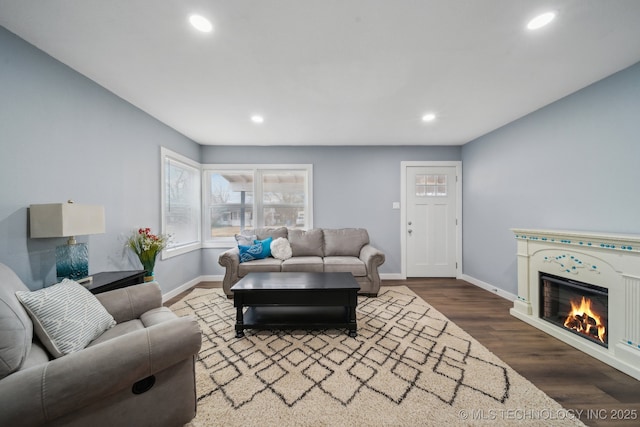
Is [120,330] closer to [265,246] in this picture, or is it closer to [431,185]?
[265,246]

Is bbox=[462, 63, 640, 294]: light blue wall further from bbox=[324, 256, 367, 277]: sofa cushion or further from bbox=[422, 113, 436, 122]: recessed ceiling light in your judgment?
bbox=[324, 256, 367, 277]: sofa cushion

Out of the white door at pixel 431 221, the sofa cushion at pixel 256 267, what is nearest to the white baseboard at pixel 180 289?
the sofa cushion at pixel 256 267

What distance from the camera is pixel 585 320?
217cm

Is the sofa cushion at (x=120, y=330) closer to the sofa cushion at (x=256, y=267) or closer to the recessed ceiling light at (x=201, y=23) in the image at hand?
the sofa cushion at (x=256, y=267)

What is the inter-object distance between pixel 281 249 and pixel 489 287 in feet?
10.8

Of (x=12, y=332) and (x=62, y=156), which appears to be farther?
(x=62, y=156)

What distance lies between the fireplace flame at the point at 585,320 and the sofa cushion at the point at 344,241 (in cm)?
245

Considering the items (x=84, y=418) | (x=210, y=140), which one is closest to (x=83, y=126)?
(x=210, y=140)

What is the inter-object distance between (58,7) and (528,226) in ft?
15.7

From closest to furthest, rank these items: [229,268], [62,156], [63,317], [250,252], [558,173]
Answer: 1. [63,317]
2. [62,156]
3. [558,173]
4. [229,268]
5. [250,252]

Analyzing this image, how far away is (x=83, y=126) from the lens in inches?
85.5

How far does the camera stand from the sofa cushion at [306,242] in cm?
390

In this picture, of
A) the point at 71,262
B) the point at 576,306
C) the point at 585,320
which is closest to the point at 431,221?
the point at 576,306

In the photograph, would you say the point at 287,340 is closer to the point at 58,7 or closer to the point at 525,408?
the point at 525,408
